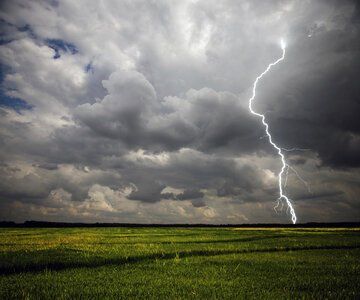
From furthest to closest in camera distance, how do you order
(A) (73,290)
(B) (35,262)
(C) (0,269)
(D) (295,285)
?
(B) (35,262) < (C) (0,269) < (D) (295,285) < (A) (73,290)

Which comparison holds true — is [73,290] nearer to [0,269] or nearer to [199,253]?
[0,269]

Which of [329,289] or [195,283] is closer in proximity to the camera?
[329,289]

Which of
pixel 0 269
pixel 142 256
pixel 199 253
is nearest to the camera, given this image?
pixel 0 269


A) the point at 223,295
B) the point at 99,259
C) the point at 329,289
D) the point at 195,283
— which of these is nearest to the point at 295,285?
the point at 329,289

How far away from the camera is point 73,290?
21.7 feet

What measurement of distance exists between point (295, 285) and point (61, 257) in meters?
11.7

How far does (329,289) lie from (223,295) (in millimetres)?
3514

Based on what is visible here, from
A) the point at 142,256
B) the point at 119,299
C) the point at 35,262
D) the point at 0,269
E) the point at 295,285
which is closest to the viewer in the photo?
the point at 119,299

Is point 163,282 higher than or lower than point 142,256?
higher

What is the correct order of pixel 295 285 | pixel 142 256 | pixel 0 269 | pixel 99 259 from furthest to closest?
pixel 142 256 < pixel 99 259 < pixel 0 269 < pixel 295 285

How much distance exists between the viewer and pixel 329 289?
6.77 meters

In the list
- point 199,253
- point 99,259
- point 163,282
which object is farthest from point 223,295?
point 199,253

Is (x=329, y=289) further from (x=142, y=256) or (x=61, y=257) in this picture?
(x=61, y=257)

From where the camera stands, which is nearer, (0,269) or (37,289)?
(37,289)
